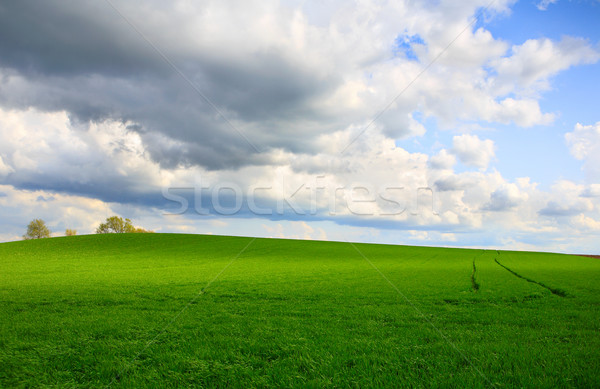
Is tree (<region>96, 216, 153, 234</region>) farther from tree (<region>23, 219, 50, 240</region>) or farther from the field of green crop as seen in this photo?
the field of green crop

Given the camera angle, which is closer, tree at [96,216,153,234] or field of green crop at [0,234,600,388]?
field of green crop at [0,234,600,388]

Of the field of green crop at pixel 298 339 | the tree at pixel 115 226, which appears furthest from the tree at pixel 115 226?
the field of green crop at pixel 298 339

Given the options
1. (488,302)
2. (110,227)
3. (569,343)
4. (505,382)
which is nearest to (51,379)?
(505,382)

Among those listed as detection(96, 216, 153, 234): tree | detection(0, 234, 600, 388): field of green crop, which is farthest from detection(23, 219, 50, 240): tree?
detection(0, 234, 600, 388): field of green crop

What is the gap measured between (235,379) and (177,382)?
1.11 meters

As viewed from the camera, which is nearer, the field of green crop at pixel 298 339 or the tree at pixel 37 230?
the field of green crop at pixel 298 339

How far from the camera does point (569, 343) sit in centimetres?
815

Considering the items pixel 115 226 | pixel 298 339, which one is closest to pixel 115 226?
pixel 115 226

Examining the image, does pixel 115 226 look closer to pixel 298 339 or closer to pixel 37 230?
pixel 37 230

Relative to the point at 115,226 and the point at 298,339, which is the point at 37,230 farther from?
the point at 298,339

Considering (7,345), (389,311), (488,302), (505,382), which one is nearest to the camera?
(505,382)

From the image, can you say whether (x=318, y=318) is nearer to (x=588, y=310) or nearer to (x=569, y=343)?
(x=569, y=343)

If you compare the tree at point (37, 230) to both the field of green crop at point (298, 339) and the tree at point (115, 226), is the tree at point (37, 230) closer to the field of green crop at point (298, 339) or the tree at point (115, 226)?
the tree at point (115, 226)

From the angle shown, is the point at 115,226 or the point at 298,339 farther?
the point at 115,226
